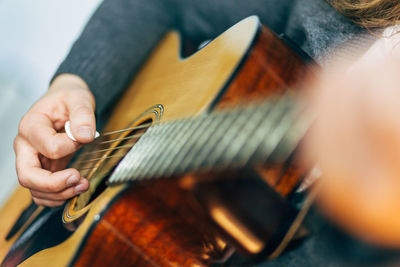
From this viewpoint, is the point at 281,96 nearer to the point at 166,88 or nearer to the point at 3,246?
the point at 166,88

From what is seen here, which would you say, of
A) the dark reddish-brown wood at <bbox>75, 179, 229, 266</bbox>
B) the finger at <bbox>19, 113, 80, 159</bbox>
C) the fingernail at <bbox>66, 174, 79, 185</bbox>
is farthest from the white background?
the dark reddish-brown wood at <bbox>75, 179, 229, 266</bbox>

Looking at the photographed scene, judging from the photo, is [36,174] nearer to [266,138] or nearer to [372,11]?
[266,138]

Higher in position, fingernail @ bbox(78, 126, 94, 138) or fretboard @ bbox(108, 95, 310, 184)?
fretboard @ bbox(108, 95, 310, 184)

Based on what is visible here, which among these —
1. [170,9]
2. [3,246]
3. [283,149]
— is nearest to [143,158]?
[283,149]

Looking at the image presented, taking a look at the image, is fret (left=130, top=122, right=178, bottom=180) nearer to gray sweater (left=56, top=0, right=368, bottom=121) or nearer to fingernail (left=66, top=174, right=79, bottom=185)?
fingernail (left=66, top=174, right=79, bottom=185)

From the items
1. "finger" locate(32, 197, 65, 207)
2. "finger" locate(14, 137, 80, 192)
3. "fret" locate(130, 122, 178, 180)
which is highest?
"fret" locate(130, 122, 178, 180)

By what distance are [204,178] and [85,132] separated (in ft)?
0.84

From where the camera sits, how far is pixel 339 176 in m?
0.29

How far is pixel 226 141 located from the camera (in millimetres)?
335

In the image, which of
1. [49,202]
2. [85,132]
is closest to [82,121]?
[85,132]

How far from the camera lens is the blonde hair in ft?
1.47

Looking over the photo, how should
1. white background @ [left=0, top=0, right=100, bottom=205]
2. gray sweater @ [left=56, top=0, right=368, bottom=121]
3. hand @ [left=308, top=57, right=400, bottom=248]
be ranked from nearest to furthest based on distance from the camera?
hand @ [left=308, top=57, right=400, bottom=248] → gray sweater @ [left=56, top=0, right=368, bottom=121] → white background @ [left=0, top=0, right=100, bottom=205]

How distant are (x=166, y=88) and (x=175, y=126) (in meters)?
0.18

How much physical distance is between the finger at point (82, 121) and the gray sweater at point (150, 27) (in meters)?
0.11
